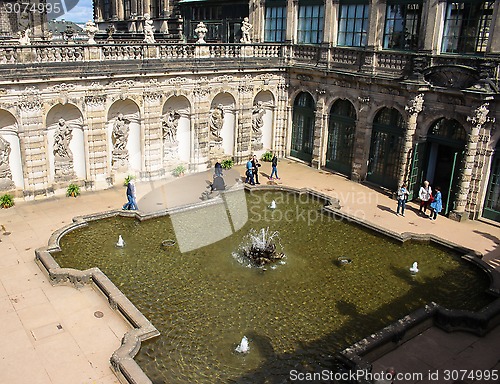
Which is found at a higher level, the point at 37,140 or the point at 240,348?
the point at 37,140

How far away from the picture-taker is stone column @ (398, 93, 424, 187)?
977 inches

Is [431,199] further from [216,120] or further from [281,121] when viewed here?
[216,120]

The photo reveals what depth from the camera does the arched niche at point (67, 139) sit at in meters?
25.1

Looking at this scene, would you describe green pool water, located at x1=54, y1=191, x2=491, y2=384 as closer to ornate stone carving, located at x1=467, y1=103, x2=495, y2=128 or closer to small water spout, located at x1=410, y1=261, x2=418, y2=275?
small water spout, located at x1=410, y1=261, x2=418, y2=275

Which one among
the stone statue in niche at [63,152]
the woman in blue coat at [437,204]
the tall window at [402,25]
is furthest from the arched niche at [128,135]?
the woman in blue coat at [437,204]

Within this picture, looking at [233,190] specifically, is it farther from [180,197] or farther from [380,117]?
[380,117]

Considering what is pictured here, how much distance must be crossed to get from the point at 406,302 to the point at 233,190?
12.3 metres

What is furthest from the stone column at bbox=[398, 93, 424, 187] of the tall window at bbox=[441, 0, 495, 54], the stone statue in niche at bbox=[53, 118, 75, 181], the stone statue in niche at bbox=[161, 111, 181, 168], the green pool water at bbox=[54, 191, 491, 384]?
the stone statue in niche at bbox=[53, 118, 75, 181]

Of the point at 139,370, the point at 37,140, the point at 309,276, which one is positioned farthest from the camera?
the point at 37,140

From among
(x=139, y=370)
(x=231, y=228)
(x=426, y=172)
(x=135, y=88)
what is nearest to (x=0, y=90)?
(x=135, y=88)

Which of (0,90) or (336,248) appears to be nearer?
(336,248)

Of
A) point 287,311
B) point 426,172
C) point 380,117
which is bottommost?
point 287,311

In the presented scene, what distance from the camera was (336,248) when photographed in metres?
20.8

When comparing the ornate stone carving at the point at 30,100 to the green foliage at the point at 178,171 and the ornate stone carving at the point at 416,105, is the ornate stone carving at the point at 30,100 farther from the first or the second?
the ornate stone carving at the point at 416,105
